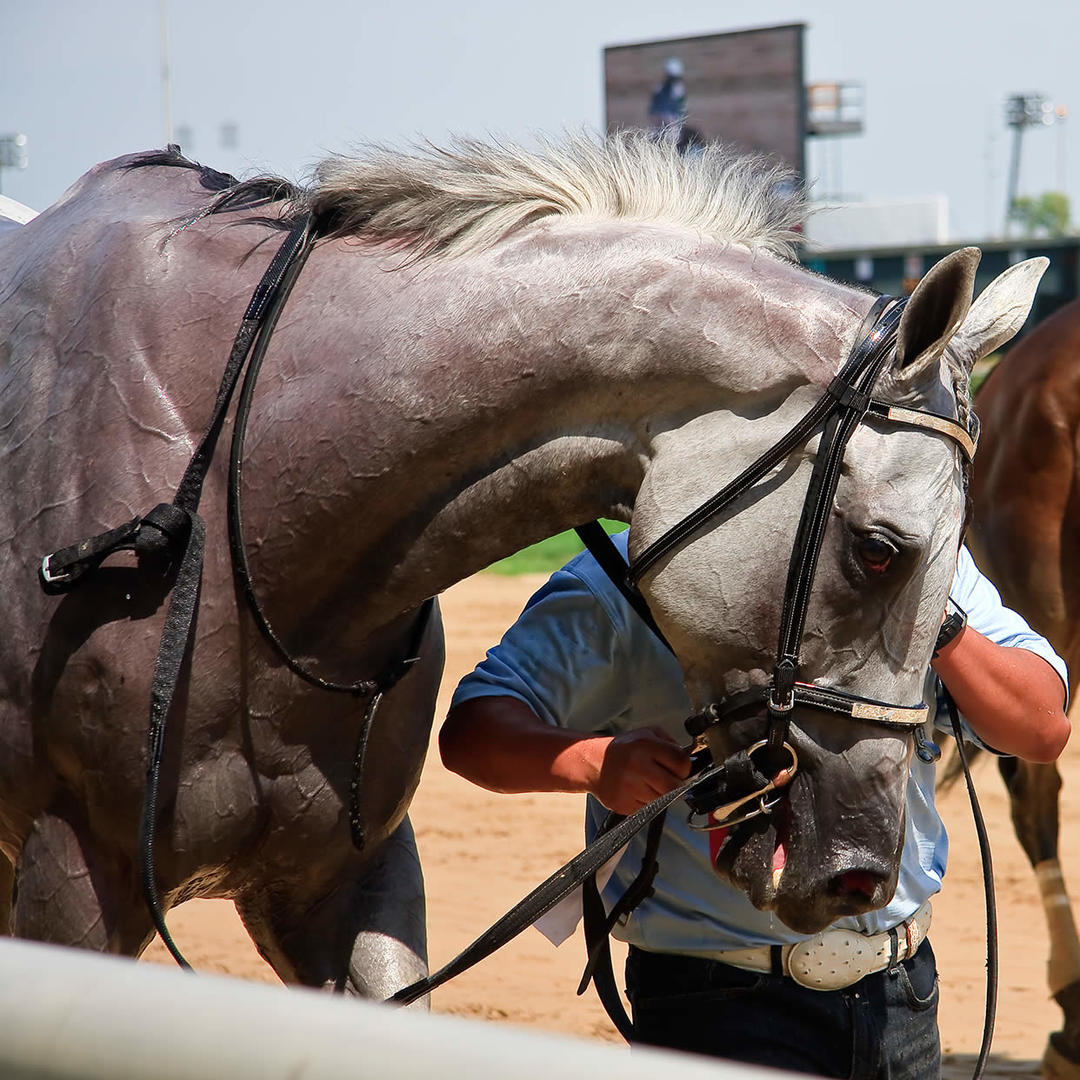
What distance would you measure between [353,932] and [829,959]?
31.3 inches

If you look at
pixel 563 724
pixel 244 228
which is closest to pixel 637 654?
pixel 563 724

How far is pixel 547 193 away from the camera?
2146mm

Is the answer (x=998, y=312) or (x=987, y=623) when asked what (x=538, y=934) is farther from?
(x=998, y=312)

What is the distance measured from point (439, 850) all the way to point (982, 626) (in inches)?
153

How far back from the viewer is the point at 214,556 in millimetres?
2102

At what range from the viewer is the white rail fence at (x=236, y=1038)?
2.70 feet

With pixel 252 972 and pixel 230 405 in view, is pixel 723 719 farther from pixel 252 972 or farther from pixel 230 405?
pixel 252 972

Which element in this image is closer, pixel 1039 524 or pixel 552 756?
pixel 552 756

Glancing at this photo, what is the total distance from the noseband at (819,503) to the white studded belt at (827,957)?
0.53m

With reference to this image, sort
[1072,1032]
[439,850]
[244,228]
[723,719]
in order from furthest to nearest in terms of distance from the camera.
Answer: [439,850], [1072,1032], [244,228], [723,719]

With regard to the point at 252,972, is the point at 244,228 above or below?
above

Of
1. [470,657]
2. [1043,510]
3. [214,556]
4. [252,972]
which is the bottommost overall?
[470,657]

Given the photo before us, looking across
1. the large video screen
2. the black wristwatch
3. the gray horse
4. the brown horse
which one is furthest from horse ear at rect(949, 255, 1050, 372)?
the large video screen

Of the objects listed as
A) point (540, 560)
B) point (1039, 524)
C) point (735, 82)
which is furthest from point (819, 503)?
point (735, 82)
